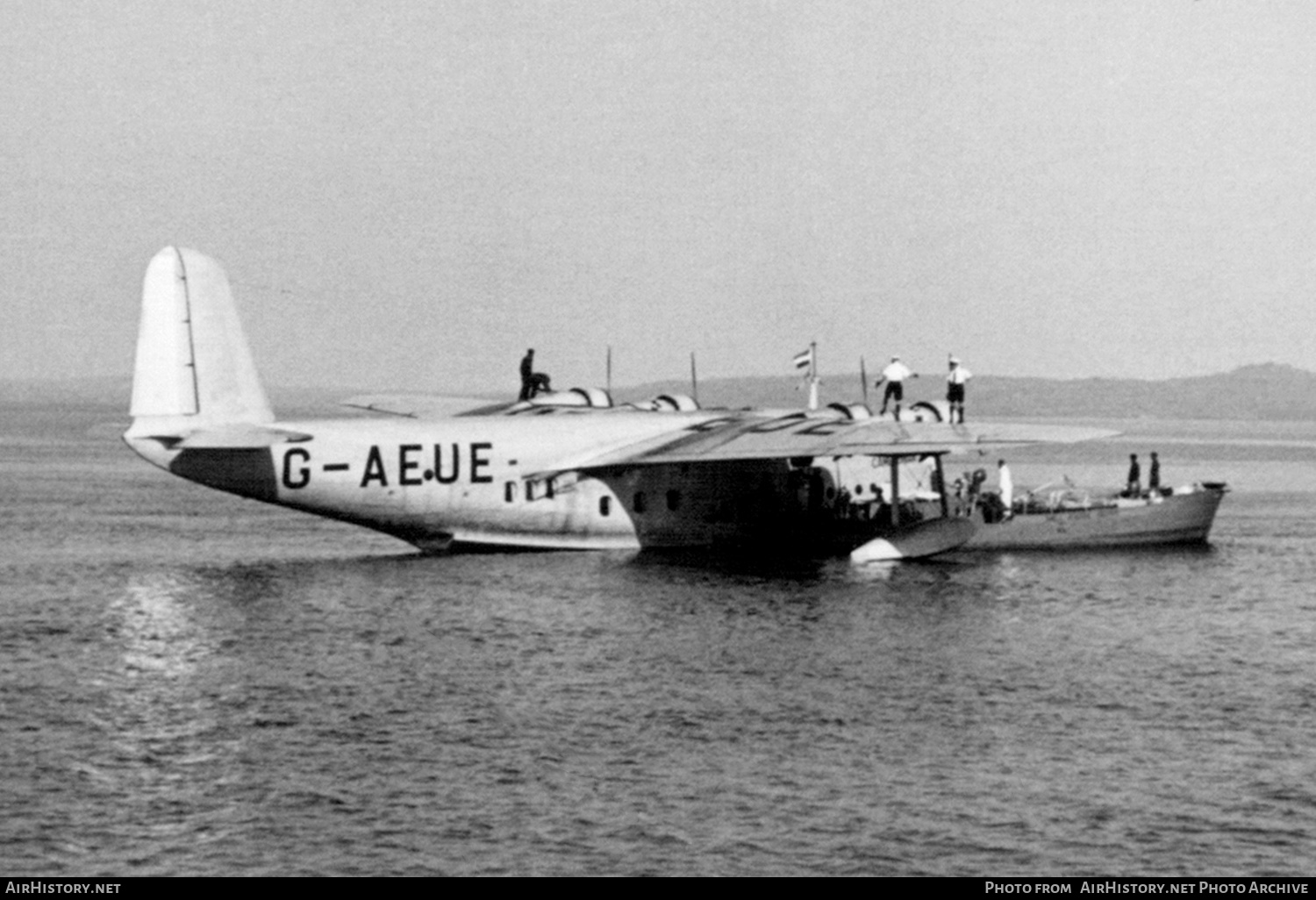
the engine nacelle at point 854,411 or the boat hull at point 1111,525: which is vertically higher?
the engine nacelle at point 854,411

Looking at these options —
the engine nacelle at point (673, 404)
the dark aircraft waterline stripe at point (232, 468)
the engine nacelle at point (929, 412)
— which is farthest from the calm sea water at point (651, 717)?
the engine nacelle at point (673, 404)

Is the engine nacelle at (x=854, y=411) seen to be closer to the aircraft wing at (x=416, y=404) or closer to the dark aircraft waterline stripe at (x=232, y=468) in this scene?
the aircraft wing at (x=416, y=404)

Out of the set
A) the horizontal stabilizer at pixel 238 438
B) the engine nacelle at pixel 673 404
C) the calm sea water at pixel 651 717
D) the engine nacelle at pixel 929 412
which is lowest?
the calm sea water at pixel 651 717

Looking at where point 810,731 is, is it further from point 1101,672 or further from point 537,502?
point 537,502

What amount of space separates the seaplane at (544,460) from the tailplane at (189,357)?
5 cm

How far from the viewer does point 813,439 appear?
188ft

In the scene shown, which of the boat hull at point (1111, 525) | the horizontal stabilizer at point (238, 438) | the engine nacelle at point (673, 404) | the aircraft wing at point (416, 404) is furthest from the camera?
the aircraft wing at point (416, 404)

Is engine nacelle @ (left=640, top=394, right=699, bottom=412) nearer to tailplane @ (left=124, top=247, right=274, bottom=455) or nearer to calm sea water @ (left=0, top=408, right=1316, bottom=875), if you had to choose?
calm sea water @ (left=0, top=408, right=1316, bottom=875)

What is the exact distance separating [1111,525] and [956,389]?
730 cm

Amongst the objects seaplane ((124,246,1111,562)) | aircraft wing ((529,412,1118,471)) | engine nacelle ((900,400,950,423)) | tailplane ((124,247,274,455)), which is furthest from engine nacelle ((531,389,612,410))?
tailplane ((124,247,274,455))

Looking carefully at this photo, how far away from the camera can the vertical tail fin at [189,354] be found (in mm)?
54094

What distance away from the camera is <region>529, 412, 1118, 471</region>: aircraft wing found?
181 ft

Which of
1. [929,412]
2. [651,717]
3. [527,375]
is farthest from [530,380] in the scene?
[651,717]

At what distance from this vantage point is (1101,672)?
1615 inches
